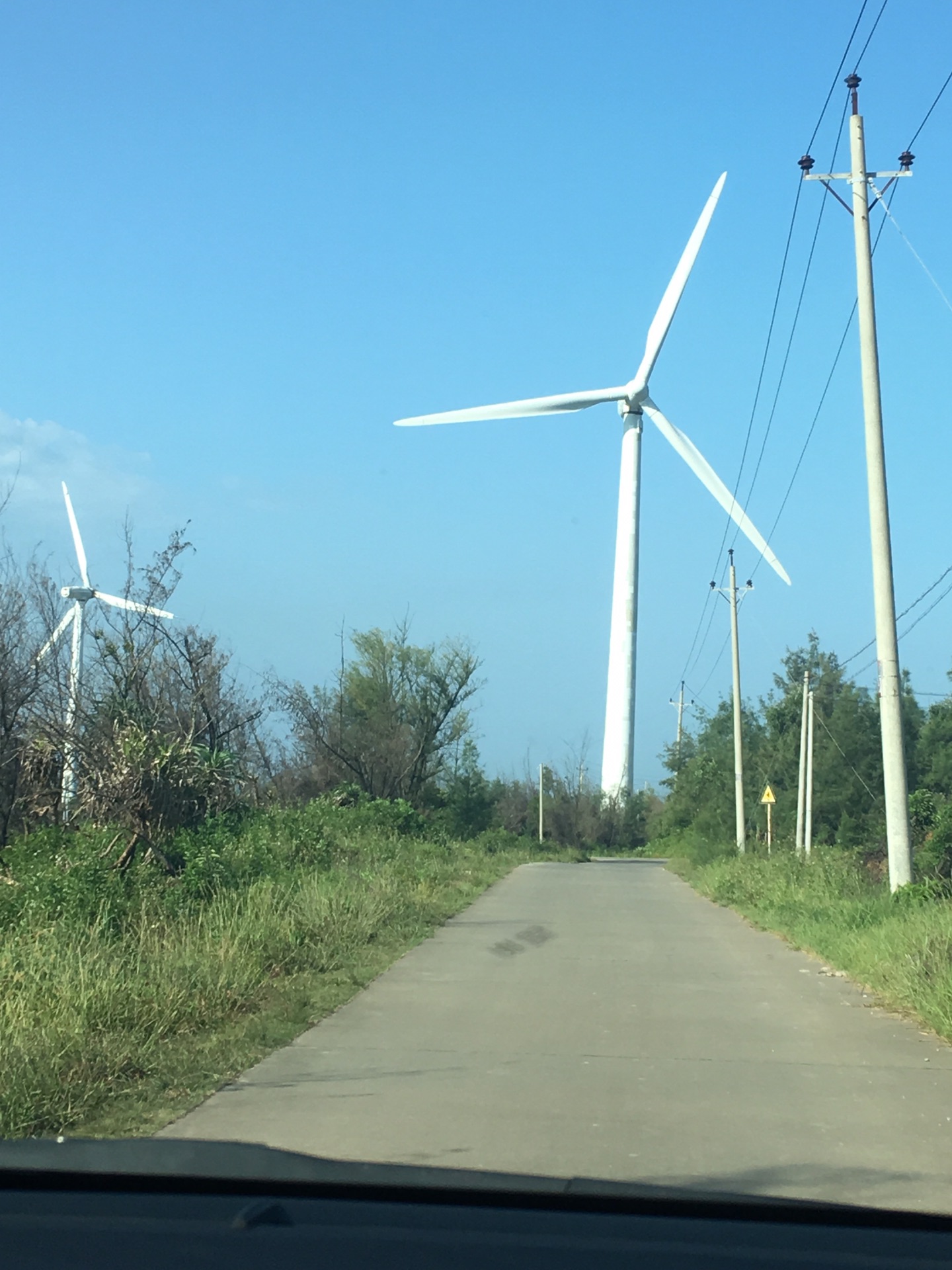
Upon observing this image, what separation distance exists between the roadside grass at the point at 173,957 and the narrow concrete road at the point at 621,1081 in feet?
1.26

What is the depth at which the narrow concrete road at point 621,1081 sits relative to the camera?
547cm

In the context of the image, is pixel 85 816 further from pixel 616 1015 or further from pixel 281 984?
pixel 616 1015

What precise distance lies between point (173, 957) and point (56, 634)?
9534 millimetres

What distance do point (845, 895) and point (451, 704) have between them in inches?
980

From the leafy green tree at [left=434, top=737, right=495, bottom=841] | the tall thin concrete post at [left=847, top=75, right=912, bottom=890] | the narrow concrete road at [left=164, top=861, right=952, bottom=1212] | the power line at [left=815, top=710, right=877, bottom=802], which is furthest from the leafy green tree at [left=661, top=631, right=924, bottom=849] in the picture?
the narrow concrete road at [left=164, top=861, right=952, bottom=1212]

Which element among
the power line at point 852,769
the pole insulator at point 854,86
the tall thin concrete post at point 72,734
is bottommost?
the tall thin concrete post at point 72,734

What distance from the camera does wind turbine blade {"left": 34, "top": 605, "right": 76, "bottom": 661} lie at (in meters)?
17.3

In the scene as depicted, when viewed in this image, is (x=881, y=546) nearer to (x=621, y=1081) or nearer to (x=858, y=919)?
(x=858, y=919)

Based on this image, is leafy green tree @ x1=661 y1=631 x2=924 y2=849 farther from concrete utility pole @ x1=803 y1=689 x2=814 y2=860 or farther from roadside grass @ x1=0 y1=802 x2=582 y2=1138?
roadside grass @ x1=0 y1=802 x2=582 y2=1138

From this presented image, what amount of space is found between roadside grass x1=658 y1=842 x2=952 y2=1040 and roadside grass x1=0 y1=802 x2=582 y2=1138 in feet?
14.7

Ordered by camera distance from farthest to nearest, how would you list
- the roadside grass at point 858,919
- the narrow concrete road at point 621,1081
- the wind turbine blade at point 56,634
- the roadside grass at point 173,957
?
the wind turbine blade at point 56,634 → the roadside grass at point 858,919 → the roadside grass at point 173,957 → the narrow concrete road at point 621,1081

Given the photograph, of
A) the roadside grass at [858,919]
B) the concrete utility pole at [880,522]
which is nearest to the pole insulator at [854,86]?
the concrete utility pole at [880,522]

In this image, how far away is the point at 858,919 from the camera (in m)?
13.9

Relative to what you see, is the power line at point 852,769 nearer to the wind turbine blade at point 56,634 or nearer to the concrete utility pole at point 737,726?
the concrete utility pole at point 737,726
